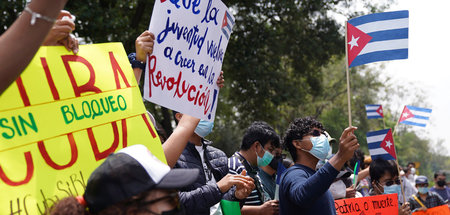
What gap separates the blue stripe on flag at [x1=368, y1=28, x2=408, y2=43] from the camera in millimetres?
4438

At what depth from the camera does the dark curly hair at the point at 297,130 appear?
4.26 m

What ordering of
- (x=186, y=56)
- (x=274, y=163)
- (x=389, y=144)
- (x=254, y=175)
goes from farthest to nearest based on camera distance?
(x=389, y=144) → (x=274, y=163) → (x=254, y=175) → (x=186, y=56)

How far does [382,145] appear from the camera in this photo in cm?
709

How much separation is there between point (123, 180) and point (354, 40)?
10.6 ft

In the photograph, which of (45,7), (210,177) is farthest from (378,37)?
(45,7)

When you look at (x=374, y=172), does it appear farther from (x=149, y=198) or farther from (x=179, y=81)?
(x=149, y=198)

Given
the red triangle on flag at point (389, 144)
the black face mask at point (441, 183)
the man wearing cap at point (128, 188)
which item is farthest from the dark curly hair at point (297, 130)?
the black face mask at point (441, 183)

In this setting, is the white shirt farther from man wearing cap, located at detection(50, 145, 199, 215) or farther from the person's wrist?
the person's wrist

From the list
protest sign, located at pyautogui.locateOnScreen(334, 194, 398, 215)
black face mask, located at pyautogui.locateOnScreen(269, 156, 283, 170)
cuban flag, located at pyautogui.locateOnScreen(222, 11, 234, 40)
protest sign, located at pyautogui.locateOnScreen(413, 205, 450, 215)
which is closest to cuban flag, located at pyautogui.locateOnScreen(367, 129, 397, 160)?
protest sign, located at pyautogui.locateOnScreen(413, 205, 450, 215)

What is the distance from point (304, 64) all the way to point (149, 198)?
53.4ft

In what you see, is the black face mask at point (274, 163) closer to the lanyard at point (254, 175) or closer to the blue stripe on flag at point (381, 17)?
the lanyard at point (254, 175)

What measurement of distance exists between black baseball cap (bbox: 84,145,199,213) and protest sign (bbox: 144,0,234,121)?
3.71ft

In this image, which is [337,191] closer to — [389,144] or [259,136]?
Answer: [259,136]

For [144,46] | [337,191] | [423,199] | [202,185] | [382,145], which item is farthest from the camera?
[423,199]
